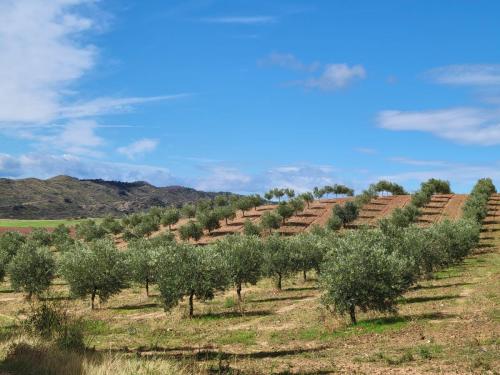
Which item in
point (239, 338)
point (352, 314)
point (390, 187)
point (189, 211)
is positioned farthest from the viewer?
point (390, 187)

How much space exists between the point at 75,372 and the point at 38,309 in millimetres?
8835

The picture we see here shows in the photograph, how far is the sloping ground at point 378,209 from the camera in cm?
13538

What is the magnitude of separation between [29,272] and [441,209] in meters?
115

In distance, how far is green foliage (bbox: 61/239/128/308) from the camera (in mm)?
63531

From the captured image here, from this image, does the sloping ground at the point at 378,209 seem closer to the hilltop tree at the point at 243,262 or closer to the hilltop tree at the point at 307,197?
the hilltop tree at the point at 307,197

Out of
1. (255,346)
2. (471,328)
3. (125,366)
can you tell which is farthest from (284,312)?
(125,366)

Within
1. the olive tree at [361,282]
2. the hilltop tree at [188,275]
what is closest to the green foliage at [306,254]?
the hilltop tree at [188,275]

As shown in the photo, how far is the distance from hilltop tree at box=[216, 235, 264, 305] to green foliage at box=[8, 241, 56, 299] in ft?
92.9

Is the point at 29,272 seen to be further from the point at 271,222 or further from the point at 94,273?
the point at 271,222

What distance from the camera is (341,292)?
124ft

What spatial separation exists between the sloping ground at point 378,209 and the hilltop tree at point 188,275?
81.1 m

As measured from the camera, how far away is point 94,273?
63719 millimetres

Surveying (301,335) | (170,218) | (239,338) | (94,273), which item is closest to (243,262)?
(94,273)

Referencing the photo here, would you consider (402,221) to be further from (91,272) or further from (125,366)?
(125,366)
